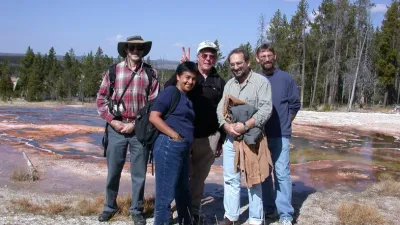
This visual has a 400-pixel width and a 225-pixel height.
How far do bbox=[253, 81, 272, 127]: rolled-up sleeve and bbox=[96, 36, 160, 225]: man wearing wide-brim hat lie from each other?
1154 mm

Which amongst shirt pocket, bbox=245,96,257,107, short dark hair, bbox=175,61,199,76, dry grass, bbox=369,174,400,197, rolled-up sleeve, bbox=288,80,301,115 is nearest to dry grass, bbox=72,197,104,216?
short dark hair, bbox=175,61,199,76

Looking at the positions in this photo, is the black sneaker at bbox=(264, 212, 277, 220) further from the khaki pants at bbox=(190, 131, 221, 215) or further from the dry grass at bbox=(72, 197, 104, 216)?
the dry grass at bbox=(72, 197, 104, 216)

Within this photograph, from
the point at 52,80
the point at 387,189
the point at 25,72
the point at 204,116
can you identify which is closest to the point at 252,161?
the point at 204,116

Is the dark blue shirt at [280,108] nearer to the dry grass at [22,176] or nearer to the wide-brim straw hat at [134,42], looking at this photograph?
the wide-brim straw hat at [134,42]

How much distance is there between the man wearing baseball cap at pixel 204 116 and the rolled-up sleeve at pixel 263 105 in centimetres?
49

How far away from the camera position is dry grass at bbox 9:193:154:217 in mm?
4875

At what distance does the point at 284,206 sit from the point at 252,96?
4.60ft

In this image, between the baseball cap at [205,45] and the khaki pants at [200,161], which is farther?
the khaki pants at [200,161]

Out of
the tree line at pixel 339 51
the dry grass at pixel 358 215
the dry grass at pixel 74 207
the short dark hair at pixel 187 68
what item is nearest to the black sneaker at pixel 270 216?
the dry grass at pixel 358 215

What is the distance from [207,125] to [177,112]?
766mm

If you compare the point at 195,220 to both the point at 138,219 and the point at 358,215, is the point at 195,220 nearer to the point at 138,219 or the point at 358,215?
the point at 138,219

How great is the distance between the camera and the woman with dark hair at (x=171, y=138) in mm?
3688

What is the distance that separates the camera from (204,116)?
14.4 ft

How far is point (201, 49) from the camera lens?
4.27 metres
